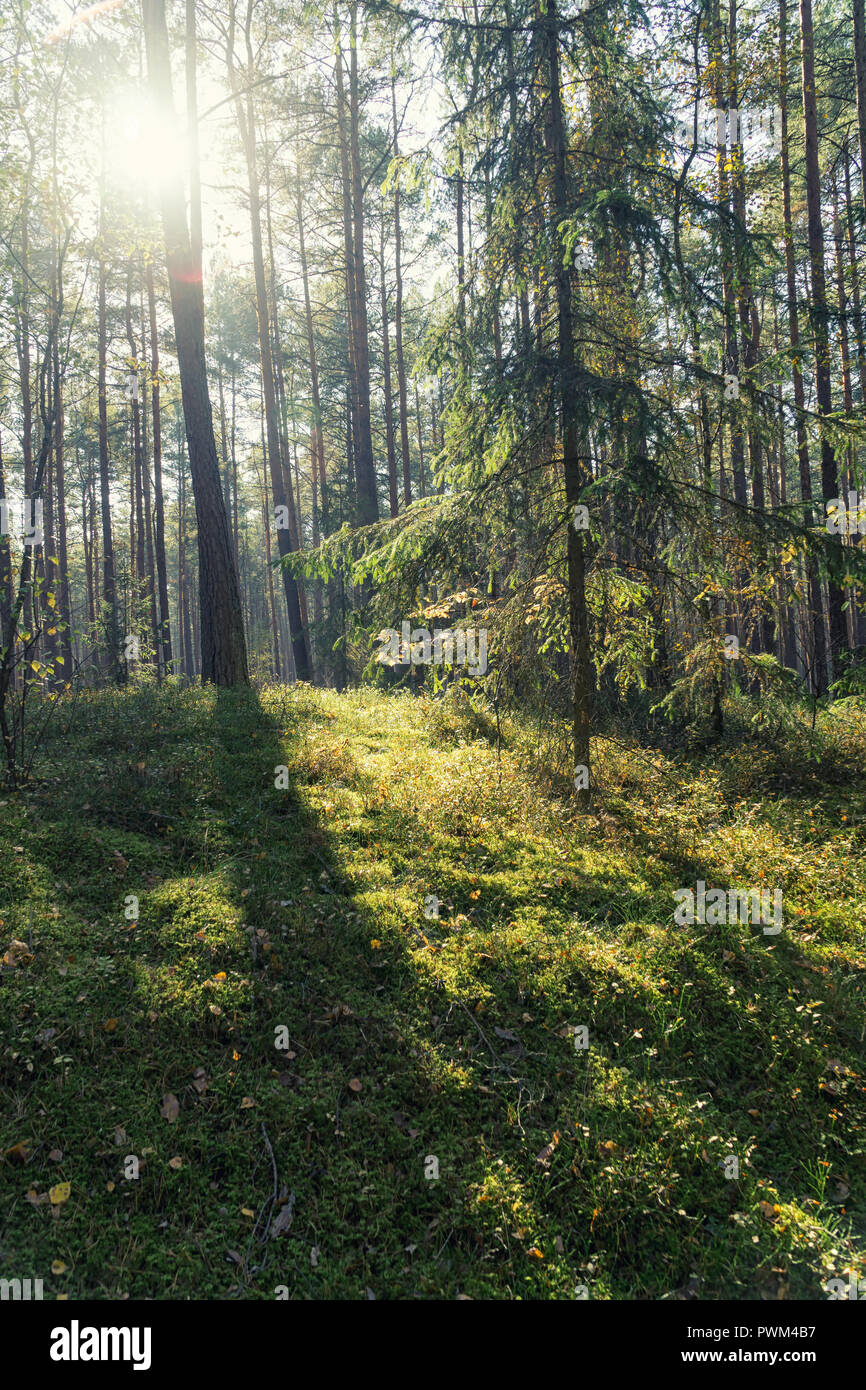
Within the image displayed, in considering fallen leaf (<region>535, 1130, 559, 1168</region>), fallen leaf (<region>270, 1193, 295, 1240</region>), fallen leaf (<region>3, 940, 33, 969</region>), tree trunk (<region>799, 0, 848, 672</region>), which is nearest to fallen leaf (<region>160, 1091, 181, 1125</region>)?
fallen leaf (<region>270, 1193, 295, 1240</region>)

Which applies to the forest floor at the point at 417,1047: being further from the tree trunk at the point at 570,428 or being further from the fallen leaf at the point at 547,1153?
the tree trunk at the point at 570,428

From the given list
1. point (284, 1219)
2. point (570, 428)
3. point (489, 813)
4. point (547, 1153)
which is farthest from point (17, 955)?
point (570, 428)

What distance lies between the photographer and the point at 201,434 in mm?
10281

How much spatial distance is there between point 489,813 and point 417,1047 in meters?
3.20

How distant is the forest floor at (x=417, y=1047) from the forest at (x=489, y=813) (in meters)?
0.03

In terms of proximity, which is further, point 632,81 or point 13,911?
point 632,81

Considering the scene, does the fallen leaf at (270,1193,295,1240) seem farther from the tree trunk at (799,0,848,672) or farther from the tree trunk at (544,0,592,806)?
the tree trunk at (799,0,848,672)

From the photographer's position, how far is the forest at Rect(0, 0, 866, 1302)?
11.0 feet

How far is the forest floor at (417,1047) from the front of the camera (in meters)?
3.16

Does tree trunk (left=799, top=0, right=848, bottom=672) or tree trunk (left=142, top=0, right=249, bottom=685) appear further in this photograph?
tree trunk (left=799, top=0, right=848, bottom=672)

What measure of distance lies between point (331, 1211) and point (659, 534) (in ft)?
21.7

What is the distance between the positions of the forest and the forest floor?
1.1 inches
